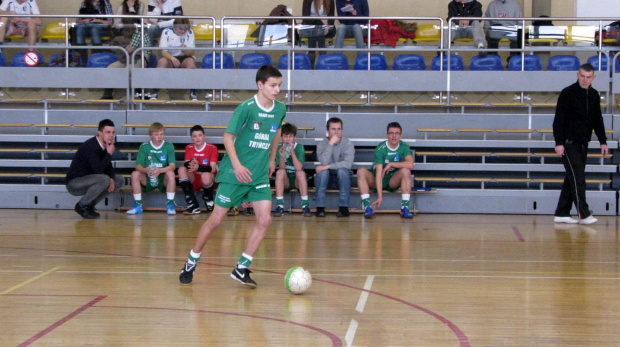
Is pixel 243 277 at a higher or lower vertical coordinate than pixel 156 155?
lower

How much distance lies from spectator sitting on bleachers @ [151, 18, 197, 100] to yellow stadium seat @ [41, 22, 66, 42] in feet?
6.09

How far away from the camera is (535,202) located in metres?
12.5

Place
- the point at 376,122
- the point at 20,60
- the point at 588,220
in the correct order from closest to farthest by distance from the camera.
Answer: the point at 588,220
the point at 376,122
the point at 20,60

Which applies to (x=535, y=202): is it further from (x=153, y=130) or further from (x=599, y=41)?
(x=153, y=130)

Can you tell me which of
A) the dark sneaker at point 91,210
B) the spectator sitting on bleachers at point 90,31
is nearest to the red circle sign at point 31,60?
the spectator sitting on bleachers at point 90,31

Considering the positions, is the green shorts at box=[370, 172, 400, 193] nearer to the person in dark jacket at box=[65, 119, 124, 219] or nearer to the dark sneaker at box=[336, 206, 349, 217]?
the dark sneaker at box=[336, 206, 349, 217]

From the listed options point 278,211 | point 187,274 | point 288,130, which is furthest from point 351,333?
point 288,130

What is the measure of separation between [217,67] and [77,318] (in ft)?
30.5

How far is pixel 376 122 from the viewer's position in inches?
526

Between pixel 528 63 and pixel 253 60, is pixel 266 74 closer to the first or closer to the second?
pixel 253 60

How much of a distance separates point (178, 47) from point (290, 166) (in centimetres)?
348

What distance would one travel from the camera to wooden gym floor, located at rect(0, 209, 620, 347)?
192 inches

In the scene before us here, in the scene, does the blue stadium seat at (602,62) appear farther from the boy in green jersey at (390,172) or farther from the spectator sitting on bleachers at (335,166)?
the spectator sitting on bleachers at (335,166)

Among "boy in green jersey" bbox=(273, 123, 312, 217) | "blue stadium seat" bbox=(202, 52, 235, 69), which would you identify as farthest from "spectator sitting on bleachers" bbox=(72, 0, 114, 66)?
"boy in green jersey" bbox=(273, 123, 312, 217)
